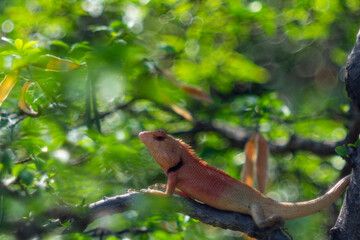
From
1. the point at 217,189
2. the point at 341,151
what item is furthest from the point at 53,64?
the point at 341,151

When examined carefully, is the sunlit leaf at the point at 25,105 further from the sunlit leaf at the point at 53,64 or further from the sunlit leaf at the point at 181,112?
the sunlit leaf at the point at 181,112

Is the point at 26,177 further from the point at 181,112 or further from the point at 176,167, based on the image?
the point at 181,112

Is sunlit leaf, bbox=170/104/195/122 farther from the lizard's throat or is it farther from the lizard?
the lizard's throat

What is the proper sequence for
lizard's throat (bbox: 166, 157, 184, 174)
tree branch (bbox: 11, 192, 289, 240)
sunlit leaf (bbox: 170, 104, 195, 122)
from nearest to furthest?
1. tree branch (bbox: 11, 192, 289, 240)
2. lizard's throat (bbox: 166, 157, 184, 174)
3. sunlit leaf (bbox: 170, 104, 195, 122)

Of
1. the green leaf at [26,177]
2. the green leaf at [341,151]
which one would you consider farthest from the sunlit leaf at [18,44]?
the green leaf at [341,151]

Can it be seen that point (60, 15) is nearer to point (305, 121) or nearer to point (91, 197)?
point (91, 197)

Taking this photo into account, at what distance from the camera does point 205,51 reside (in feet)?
20.4

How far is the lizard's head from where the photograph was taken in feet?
13.0

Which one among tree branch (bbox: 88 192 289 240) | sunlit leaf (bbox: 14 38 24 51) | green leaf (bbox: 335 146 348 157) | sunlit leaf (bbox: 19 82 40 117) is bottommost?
tree branch (bbox: 88 192 289 240)

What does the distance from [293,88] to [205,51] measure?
141 inches

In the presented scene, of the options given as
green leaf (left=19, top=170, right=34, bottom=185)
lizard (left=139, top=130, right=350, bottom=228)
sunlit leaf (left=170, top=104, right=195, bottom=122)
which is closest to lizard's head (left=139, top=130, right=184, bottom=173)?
lizard (left=139, top=130, right=350, bottom=228)

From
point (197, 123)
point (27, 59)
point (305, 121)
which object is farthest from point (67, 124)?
point (305, 121)

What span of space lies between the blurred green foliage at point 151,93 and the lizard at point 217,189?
0.20 m

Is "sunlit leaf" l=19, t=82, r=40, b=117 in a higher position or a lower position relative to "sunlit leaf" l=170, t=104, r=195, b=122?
higher
